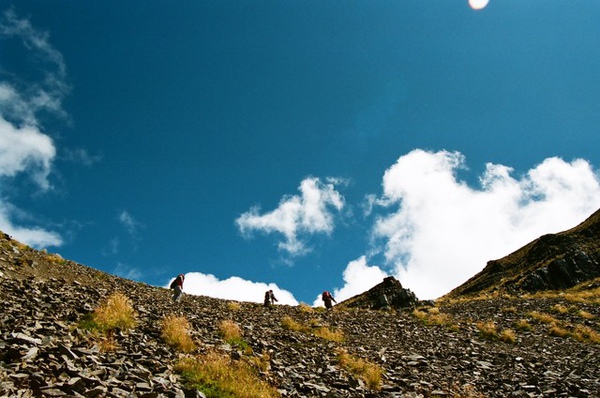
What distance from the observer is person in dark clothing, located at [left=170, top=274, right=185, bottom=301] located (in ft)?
85.7

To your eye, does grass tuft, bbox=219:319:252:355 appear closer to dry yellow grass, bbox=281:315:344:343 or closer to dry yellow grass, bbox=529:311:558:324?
dry yellow grass, bbox=281:315:344:343

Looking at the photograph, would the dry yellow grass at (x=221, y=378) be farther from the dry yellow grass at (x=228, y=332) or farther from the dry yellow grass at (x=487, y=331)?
the dry yellow grass at (x=487, y=331)

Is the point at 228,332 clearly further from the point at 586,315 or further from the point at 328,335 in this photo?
the point at 586,315

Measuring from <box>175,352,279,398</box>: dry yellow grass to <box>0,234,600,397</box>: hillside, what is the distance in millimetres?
156

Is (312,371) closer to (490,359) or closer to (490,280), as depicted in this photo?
(490,359)

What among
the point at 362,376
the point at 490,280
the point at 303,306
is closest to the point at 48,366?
the point at 362,376

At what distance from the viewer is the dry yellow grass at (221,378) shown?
32.4 ft

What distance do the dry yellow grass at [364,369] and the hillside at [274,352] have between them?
86mm

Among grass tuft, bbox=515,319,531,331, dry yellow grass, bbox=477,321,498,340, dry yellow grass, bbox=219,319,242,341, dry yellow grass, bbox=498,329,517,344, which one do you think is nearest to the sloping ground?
grass tuft, bbox=515,319,531,331

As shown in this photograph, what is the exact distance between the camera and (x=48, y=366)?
28.5 ft

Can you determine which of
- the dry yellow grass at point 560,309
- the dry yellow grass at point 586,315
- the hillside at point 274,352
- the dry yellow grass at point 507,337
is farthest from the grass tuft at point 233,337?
the dry yellow grass at point 560,309

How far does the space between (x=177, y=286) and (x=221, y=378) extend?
17459 millimetres

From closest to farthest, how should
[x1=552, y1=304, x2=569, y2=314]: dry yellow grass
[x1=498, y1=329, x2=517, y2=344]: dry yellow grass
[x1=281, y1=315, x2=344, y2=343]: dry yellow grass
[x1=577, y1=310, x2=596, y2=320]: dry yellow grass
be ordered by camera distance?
[x1=281, y1=315, x2=344, y2=343]: dry yellow grass → [x1=498, y1=329, x2=517, y2=344]: dry yellow grass → [x1=577, y1=310, x2=596, y2=320]: dry yellow grass → [x1=552, y1=304, x2=569, y2=314]: dry yellow grass

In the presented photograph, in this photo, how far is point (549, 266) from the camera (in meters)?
57.8
